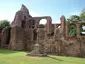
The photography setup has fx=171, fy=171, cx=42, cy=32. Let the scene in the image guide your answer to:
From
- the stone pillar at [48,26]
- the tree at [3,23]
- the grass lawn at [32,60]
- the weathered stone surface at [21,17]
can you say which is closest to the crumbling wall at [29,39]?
the weathered stone surface at [21,17]

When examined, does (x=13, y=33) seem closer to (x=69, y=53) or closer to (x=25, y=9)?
(x=25, y=9)

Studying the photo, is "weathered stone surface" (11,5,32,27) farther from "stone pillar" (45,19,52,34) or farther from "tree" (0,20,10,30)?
"tree" (0,20,10,30)

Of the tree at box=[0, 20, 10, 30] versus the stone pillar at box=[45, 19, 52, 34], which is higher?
the tree at box=[0, 20, 10, 30]

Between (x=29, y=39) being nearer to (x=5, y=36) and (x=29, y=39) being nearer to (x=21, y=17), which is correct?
(x=5, y=36)

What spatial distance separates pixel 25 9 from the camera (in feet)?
123

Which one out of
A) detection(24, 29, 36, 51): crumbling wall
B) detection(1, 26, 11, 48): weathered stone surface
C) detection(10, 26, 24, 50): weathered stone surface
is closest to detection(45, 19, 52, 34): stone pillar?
detection(24, 29, 36, 51): crumbling wall

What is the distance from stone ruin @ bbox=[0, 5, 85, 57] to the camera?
89.1 feet

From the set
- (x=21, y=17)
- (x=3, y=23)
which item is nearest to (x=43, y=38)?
(x=21, y=17)

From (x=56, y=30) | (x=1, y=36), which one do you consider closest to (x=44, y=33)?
(x=56, y=30)

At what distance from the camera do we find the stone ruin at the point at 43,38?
27172mm

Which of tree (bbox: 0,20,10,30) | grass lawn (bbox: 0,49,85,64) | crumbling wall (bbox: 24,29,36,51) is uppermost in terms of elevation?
tree (bbox: 0,20,10,30)

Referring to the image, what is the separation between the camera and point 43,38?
30391 millimetres

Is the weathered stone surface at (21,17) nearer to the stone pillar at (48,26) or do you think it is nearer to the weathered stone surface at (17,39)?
the weathered stone surface at (17,39)

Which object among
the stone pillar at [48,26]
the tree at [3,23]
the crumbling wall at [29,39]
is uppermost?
the tree at [3,23]
